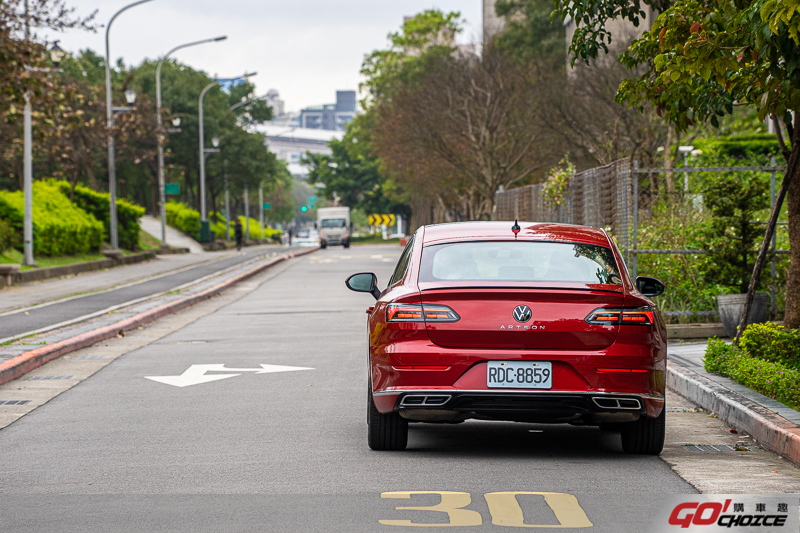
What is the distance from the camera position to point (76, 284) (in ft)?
93.2

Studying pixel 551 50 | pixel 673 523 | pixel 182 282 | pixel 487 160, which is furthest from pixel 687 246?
pixel 551 50

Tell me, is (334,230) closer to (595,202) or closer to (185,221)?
(185,221)

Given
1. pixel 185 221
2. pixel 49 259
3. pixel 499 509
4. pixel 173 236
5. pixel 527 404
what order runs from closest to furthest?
pixel 499 509, pixel 527 404, pixel 49 259, pixel 173 236, pixel 185 221

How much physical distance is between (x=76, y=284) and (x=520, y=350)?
23.5 meters

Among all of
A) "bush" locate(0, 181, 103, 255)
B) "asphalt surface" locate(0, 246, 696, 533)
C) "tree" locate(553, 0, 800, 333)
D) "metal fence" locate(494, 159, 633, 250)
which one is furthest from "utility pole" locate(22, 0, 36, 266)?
"tree" locate(553, 0, 800, 333)

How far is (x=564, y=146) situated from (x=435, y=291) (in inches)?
1535

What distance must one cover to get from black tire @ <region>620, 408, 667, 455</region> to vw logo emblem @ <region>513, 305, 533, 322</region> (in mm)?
1119

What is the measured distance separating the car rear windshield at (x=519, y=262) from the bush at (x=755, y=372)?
77.8 inches

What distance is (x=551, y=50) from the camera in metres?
55.8

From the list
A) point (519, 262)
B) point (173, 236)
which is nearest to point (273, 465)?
point (519, 262)

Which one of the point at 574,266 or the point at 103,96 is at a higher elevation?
the point at 103,96

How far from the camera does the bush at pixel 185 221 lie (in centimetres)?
6706

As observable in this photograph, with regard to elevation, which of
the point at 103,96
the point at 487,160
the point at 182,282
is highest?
the point at 103,96

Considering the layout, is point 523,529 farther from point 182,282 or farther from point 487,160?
point 487,160
